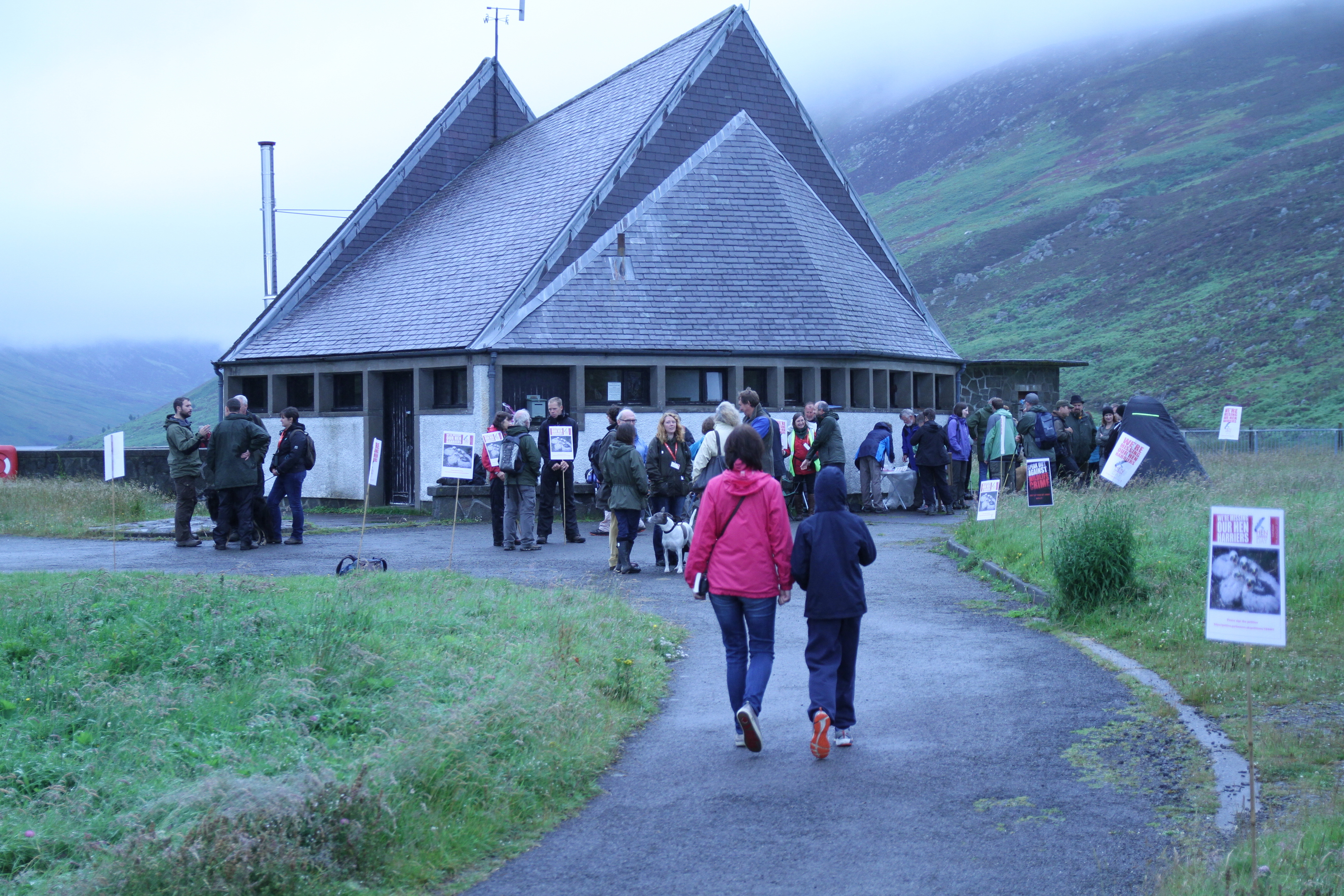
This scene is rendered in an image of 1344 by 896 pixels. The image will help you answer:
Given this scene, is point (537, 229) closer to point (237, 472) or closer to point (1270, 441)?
point (237, 472)

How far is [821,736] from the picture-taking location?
715 centimetres

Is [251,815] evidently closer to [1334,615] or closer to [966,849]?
[966,849]

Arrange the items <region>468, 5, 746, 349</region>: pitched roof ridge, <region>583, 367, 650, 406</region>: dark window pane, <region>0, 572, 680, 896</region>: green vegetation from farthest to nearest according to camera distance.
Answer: <region>583, 367, 650, 406</region>: dark window pane
<region>468, 5, 746, 349</region>: pitched roof ridge
<region>0, 572, 680, 896</region>: green vegetation

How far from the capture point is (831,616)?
7355 mm

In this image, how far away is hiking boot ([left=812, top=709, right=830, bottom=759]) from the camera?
7.14 m

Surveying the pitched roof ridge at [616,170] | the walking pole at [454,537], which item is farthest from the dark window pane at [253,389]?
the pitched roof ridge at [616,170]

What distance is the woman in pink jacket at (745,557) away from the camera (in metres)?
7.52

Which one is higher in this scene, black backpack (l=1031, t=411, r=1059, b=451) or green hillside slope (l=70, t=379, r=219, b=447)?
green hillside slope (l=70, t=379, r=219, b=447)

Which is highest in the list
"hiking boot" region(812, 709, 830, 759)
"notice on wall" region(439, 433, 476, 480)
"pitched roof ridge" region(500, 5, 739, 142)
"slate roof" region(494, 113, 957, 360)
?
"pitched roof ridge" region(500, 5, 739, 142)

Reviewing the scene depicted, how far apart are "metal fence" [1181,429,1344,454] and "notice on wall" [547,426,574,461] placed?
67.9 ft

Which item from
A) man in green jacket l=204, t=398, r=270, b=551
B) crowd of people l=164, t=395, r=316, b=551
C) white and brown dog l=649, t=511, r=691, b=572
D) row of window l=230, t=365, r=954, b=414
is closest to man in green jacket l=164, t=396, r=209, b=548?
crowd of people l=164, t=395, r=316, b=551

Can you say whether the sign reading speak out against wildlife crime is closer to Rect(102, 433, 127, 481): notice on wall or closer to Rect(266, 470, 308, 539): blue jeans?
Rect(266, 470, 308, 539): blue jeans

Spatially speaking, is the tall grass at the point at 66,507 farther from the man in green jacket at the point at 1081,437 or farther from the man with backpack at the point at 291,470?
the man in green jacket at the point at 1081,437

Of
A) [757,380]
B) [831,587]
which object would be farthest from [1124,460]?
[757,380]
